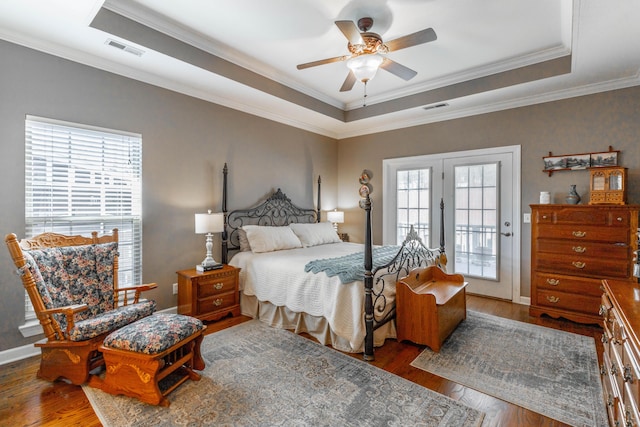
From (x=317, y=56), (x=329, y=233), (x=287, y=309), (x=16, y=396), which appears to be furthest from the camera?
(x=329, y=233)

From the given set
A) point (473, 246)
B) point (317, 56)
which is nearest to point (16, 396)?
point (317, 56)

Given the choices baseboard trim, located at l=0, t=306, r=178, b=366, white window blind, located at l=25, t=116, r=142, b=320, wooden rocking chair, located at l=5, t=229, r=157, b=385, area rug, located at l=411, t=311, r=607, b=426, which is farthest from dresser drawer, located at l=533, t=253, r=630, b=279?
baseboard trim, located at l=0, t=306, r=178, b=366

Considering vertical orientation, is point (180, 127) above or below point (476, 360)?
above

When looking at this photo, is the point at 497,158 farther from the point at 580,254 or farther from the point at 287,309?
the point at 287,309

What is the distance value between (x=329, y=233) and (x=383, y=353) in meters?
2.39

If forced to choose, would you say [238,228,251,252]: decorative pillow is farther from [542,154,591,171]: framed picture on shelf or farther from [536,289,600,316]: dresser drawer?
[542,154,591,171]: framed picture on shelf

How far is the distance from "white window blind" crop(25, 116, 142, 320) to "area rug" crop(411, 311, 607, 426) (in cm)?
306

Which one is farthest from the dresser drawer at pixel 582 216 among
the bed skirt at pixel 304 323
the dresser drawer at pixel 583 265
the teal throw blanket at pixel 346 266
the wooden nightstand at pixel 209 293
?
the wooden nightstand at pixel 209 293

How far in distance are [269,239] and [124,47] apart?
2.45 meters

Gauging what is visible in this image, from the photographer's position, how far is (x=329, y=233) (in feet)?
16.0

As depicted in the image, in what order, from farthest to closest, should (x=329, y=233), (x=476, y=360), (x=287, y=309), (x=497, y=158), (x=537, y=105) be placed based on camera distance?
(x=329, y=233)
(x=497, y=158)
(x=537, y=105)
(x=287, y=309)
(x=476, y=360)

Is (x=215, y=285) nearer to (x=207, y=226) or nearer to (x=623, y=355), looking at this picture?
(x=207, y=226)

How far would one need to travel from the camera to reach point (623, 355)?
1.40 m

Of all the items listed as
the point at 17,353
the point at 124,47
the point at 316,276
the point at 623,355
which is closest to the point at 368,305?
the point at 316,276
